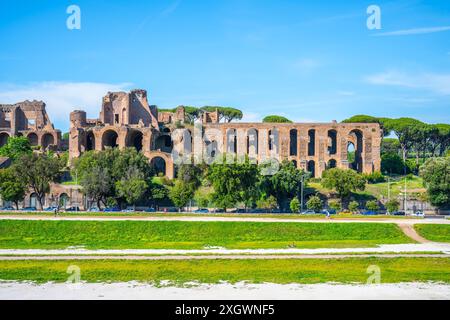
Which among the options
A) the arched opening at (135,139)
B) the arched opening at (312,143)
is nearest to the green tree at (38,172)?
the arched opening at (135,139)

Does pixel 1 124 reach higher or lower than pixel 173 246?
higher

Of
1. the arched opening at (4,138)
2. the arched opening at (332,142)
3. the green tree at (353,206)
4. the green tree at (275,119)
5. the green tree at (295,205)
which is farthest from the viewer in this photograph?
the green tree at (275,119)

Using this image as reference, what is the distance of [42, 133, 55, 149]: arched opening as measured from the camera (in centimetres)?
7619

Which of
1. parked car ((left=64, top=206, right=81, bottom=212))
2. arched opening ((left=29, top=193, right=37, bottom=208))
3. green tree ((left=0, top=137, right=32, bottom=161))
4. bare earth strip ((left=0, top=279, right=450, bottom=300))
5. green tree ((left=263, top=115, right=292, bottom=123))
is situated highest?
green tree ((left=263, top=115, right=292, bottom=123))

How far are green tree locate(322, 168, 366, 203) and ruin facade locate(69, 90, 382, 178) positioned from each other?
14711 millimetres

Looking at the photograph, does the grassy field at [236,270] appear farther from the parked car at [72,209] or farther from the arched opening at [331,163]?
the arched opening at [331,163]

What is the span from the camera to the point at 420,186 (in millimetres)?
60375

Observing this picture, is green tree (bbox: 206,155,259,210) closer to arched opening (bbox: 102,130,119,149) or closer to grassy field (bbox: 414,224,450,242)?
grassy field (bbox: 414,224,450,242)

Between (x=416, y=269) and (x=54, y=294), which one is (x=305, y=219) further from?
(x=54, y=294)

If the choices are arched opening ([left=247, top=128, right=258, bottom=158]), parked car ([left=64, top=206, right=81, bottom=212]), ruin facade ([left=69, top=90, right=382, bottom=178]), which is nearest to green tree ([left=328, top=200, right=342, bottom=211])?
ruin facade ([left=69, top=90, right=382, bottom=178])

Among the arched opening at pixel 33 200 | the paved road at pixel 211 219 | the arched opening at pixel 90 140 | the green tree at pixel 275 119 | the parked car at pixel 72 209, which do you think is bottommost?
the paved road at pixel 211 219

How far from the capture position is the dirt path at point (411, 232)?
3614 centimetres

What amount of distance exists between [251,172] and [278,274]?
26480 millimetres
